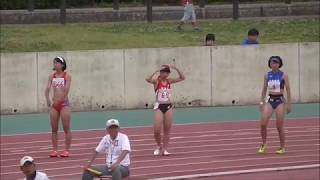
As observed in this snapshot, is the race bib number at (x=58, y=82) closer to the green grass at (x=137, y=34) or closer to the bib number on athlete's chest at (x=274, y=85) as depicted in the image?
the bib number on athlete's chest at (x=274, y=85)

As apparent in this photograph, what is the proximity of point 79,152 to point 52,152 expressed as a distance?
0.69m

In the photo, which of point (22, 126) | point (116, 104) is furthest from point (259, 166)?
point (116, 104)

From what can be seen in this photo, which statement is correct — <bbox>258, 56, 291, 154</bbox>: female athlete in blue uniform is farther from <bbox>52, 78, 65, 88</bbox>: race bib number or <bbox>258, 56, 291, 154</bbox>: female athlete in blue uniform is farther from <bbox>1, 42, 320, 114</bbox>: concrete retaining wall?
<bbox>1, 42, 320, 114</bbox>: concrete retaining wall

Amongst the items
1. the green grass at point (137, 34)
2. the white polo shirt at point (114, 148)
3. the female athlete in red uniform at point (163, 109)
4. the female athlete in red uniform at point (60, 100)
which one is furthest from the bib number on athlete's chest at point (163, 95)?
the green grass at point (137, 34)

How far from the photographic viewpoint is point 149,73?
22375 mm

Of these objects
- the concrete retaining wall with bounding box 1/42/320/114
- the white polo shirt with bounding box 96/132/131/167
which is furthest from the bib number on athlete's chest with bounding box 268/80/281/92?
the concrete retaining wall with bounding box 1/42/320/114

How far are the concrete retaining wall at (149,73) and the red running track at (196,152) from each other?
3044 mm

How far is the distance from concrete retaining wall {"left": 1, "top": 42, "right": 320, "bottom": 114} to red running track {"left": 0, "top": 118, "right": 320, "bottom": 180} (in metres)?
3.04

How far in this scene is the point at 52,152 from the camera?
50.1 ft

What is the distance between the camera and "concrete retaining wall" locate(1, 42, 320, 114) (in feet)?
70.9

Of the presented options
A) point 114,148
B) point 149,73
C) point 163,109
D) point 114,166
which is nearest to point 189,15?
point 149,73

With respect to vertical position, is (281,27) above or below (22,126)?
above

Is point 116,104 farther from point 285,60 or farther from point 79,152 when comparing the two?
point 79,152

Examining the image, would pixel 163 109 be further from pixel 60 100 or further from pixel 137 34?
pixel 137 34
